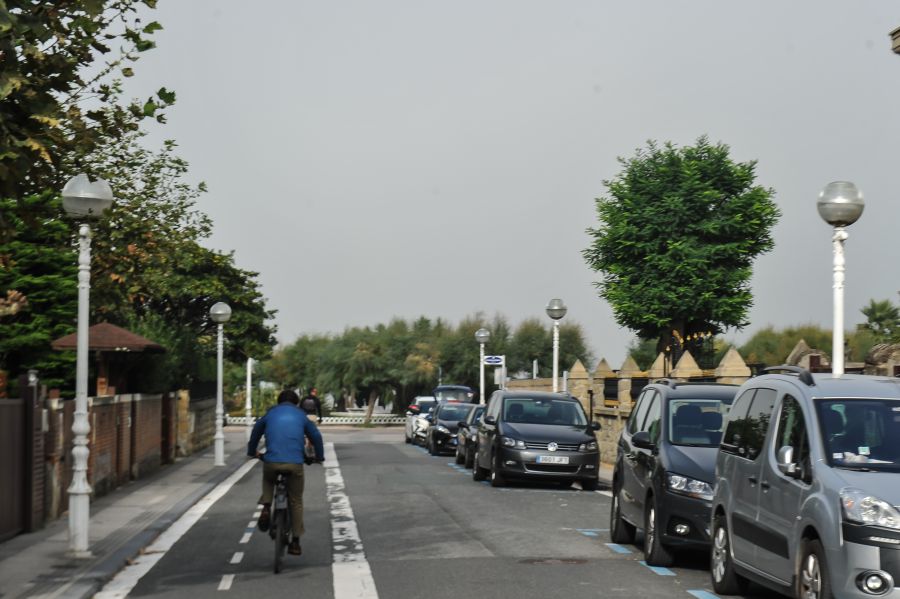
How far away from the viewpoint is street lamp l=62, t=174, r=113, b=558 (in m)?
14.1

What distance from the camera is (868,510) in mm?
8594

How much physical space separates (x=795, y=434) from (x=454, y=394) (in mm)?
44290

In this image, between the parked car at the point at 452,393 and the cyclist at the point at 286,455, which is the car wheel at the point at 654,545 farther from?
the parked car at the point at 452,393

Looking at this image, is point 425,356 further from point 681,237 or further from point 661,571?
point 661,571

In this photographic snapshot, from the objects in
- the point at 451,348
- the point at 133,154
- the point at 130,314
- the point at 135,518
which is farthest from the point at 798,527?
the point at 451,348

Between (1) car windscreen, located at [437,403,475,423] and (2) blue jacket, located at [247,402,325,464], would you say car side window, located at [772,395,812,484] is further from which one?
(1) car windscreen, located at [437,403,475,423]

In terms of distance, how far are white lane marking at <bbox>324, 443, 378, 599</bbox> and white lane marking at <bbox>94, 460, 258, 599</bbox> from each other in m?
1.86

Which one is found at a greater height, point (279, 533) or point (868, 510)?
point (868, 510)

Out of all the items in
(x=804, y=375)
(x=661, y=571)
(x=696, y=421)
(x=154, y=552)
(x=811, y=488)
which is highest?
(x=804, y=375)

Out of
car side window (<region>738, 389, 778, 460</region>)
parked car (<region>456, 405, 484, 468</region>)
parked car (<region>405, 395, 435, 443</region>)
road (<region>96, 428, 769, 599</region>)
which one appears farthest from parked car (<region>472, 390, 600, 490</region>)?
parked car (<region>405, 395, 435, 443</region>)

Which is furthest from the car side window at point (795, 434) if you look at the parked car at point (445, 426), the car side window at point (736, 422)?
the parked car at point (445, 426)

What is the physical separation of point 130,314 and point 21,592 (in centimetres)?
2781

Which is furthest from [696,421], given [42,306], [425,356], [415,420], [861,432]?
[425,356]

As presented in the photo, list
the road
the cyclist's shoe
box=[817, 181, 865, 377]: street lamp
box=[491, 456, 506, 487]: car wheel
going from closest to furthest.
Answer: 1. the road
2. the cyclist's shoe
3. box=[817, 181, 865, 377]: street lamp
4. box=[491, 456, 506, 487]: car wheel
